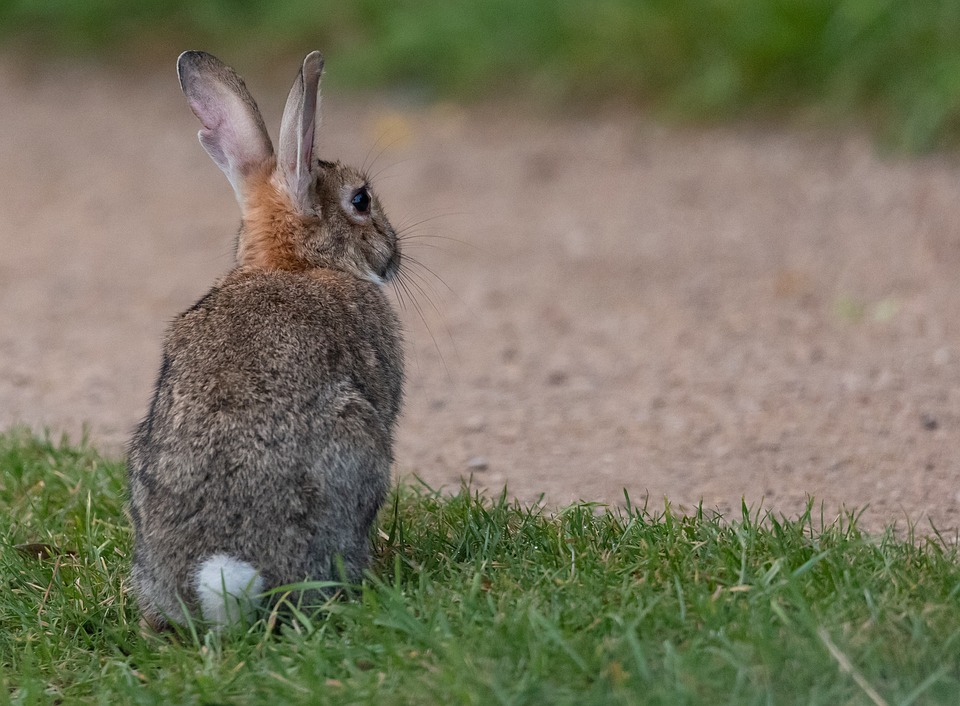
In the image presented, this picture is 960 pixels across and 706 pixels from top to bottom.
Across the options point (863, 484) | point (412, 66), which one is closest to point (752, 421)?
point (863, 484)

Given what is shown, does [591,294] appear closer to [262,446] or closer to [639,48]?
[639,48]

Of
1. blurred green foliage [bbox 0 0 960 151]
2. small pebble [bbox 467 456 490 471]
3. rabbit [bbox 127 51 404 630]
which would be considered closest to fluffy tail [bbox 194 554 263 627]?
rabbit [bbox 127 51 404 630]

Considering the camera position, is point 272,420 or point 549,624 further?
point 272,420

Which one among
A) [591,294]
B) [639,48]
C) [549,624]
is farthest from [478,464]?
[639,48]

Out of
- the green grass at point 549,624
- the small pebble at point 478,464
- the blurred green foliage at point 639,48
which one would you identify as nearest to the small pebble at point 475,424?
the small pebble at point 478,464

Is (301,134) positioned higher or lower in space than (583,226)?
lower

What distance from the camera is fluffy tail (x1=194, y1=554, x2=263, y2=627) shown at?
331cm

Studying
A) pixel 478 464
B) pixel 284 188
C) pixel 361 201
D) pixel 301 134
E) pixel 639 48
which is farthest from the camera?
pixel 639 48

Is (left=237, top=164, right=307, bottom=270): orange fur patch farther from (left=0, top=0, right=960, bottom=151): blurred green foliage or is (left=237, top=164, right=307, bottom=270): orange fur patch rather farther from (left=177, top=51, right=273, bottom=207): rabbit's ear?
(left=0, top=0, right=960, bottom=151): blurred green foliage

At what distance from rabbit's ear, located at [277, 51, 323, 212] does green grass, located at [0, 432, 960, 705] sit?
1.00 m

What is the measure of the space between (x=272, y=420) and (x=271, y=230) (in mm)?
737

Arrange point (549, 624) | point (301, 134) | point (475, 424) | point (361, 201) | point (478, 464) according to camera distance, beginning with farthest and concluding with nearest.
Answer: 1. point (475, 424)
2. point (478, 464)
3. point (361, 201)
4. point (301, 134)
5. point (549, 624)

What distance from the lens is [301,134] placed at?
145 inches

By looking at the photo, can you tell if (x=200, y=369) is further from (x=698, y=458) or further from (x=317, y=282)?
(x=698, y=458)
